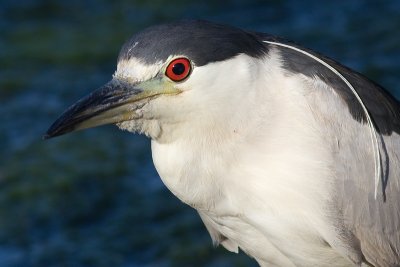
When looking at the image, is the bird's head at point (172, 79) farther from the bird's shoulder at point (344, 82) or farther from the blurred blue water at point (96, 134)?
the blurred blue water at point (96, 134)

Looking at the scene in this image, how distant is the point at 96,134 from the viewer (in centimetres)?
1038

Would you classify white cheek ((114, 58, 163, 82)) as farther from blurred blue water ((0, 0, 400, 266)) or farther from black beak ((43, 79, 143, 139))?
blurred blue water ((0, 0, 400, 266))

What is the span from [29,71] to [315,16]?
10.7 ft

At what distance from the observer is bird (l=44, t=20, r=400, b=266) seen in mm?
5508

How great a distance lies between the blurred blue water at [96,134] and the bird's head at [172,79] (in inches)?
128

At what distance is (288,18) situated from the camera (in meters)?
11.9

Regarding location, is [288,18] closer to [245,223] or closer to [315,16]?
[315,16]

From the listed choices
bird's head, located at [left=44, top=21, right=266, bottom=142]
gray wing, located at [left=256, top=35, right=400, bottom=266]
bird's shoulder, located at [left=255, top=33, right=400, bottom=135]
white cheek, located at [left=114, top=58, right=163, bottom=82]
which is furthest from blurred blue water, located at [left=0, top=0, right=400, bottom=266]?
white cheek, located at [left=114, top=58, right=163, bottom=82]

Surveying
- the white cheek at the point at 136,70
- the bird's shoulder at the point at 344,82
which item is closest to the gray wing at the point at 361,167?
the bird's shoulder at the point at 344,82

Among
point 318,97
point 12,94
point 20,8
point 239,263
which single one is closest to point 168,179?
point 318,97

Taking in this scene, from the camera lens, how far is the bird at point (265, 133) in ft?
18.1

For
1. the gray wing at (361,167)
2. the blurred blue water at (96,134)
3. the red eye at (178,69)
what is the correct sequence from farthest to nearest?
1. the blurred blue water at (96,134)
2. the gray wing at (361,167)
3. the red eye at (178,69)

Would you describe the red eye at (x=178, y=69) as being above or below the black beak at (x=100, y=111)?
above

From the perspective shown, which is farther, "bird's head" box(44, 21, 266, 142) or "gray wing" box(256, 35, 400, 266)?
"gray wing" box(256, 35, 400, 266)
